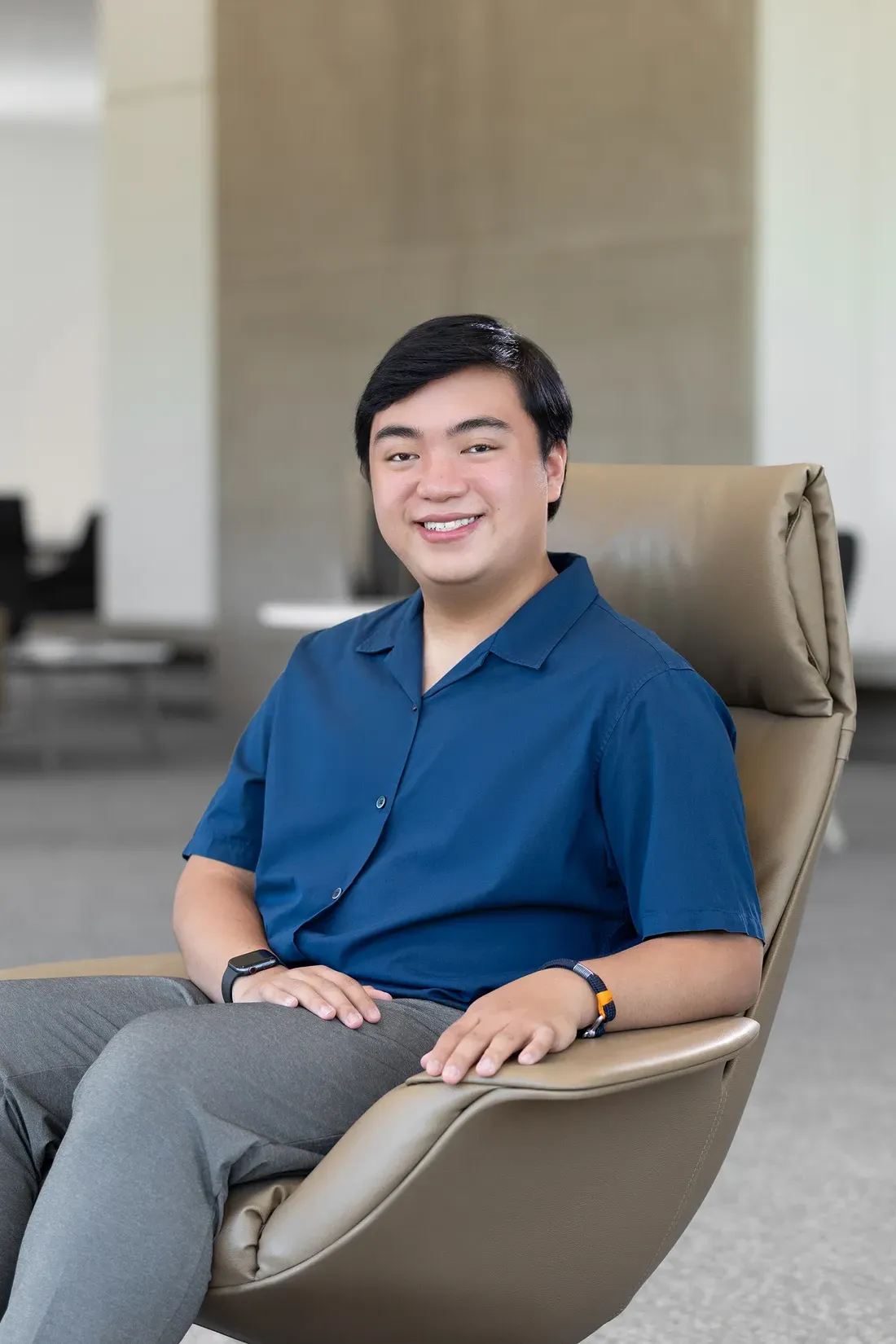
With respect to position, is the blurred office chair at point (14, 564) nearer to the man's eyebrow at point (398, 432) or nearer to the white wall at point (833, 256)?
the white wall at point (833, 256)

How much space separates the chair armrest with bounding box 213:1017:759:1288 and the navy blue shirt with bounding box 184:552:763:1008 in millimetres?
133

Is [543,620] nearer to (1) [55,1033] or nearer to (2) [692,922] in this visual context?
(2) [692,922]

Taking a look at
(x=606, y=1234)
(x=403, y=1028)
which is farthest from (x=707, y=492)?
(x=606, y=1234)

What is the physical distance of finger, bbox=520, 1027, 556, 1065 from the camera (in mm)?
1187

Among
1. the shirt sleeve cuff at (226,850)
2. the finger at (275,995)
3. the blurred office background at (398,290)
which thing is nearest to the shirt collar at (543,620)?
the shirt sleeve cuff at (226,850)

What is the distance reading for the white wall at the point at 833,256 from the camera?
643 centimetres

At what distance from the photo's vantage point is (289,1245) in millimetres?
1216

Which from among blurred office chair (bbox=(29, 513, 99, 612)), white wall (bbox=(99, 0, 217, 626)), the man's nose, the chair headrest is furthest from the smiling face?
blurred office chair (bbox=(29, 513, 99, 612))

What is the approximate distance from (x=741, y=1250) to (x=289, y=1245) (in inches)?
42.4

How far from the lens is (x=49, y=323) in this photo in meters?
13.7

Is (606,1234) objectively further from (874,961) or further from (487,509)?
(874,961)

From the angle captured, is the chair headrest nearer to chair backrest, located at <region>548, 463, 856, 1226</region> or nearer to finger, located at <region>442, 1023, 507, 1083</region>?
chair backrest, located at <region>548, 463, 856, 1226</region>

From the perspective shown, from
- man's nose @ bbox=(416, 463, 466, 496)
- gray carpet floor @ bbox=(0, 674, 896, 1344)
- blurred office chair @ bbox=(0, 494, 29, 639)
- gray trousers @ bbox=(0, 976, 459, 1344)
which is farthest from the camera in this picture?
blurred office chair @ bbox=(0, 494, 29, 639)

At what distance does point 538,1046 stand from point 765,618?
60 cm
